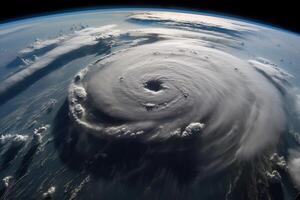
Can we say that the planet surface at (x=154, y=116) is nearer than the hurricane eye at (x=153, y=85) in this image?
Yes

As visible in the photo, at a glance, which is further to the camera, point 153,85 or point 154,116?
point 153,85

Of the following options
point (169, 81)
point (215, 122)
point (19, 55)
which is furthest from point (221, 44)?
point (19, 55)

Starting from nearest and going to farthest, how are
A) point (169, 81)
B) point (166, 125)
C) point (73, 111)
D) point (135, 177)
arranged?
point (135, 177), point (166, 125), point (73, 111), point (169, 81)

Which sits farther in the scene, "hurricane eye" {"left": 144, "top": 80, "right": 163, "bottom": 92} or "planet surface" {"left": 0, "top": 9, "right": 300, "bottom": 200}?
"hurricane eye" {"left": 144, "top": 80, "right": 163, "bottom": 92}

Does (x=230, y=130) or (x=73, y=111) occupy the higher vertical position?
(x=230, y=130)

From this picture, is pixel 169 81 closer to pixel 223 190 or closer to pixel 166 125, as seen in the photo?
pixel 166 125

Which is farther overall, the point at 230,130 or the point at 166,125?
the point at 166,125

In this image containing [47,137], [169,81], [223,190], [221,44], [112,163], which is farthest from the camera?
[221,44]

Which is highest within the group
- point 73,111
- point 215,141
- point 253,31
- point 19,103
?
point 253,31
